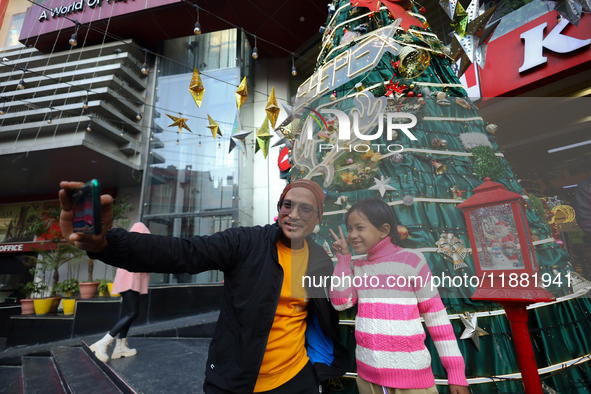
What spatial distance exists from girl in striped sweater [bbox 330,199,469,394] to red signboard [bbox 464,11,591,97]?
4.09m

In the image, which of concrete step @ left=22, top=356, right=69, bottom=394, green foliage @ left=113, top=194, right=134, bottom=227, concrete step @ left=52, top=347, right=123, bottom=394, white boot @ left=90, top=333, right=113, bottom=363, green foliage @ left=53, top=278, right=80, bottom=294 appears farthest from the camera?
green foliage @ left=113, top=194, right=134, bottom=227

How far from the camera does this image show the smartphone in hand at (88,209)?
0.88 meters

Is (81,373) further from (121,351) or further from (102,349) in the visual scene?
(121,351)

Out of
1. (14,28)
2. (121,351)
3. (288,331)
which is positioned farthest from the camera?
(14,28)

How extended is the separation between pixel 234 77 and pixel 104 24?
433 centimetres

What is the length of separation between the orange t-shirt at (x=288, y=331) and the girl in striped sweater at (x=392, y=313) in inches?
11.4

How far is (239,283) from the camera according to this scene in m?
1.36

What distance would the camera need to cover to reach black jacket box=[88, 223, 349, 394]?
1.17m

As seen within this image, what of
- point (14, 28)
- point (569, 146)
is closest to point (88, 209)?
point (569, 146)

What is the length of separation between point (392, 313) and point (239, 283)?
736mm

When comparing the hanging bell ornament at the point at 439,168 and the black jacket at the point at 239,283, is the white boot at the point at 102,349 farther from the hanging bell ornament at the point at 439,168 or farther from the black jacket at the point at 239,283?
the hanging bell ornament at the point at 439,168

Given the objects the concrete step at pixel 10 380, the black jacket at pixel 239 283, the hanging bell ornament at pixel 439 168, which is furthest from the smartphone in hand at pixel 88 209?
the concrete step at pixel 10 380

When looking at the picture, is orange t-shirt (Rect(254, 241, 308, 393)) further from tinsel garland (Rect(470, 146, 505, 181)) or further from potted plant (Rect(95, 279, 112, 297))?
potted plant (Rect(95, 279, 112, 297))
